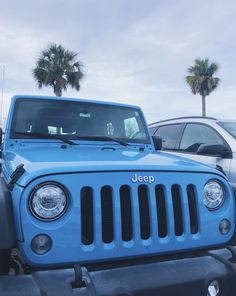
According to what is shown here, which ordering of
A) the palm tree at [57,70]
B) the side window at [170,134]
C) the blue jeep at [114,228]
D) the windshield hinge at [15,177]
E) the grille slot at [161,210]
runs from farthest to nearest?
the palm tree at [57,70] < the side window at [170,134] < the grille slot at [161,210] < the windshield hinge at [15,177] < the blue jeep at [114,228]

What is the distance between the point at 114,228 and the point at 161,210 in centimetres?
40

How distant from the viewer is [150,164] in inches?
109

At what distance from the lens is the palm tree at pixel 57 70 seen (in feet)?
86.3

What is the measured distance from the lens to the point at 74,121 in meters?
4.12

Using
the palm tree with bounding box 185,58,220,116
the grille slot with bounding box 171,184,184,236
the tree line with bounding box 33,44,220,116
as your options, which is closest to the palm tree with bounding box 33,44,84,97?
the tree line with bounding box 33,44,220,116

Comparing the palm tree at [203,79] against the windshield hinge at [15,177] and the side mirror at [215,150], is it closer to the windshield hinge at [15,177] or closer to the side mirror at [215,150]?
the side mirror at [215,150]

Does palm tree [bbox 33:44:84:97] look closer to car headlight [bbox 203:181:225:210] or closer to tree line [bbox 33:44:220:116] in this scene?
tree line [bbox 33:44:220:116]

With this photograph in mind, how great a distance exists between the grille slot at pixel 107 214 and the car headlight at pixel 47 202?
0.27 meters

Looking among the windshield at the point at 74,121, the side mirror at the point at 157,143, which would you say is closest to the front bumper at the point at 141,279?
the windshield at the point at 74,121

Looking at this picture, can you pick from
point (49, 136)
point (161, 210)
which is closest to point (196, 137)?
point (49, 136)

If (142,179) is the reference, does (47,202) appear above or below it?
below

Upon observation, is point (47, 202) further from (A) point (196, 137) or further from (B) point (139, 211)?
(A) point (196, 137)

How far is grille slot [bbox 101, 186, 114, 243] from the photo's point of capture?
8.21 ft

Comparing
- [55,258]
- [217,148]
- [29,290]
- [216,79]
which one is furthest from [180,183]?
[216,79]
